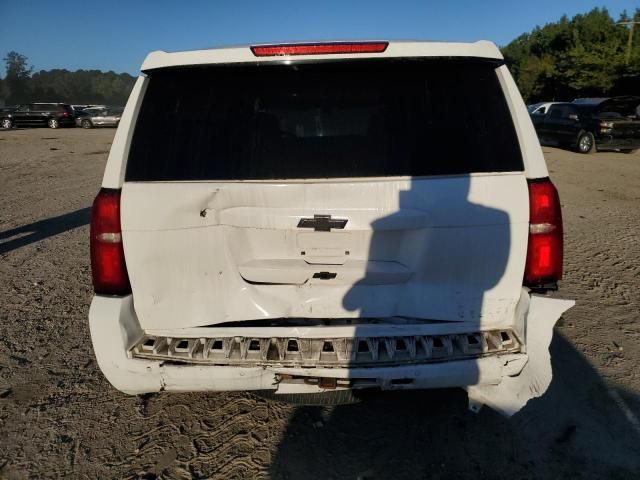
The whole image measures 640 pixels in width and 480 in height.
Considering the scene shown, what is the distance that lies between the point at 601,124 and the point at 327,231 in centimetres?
1774

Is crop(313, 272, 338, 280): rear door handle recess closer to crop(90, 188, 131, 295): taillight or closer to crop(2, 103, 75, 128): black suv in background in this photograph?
crop(90, 188, 131, 295): taillight

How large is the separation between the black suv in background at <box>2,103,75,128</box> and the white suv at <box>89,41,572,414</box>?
122 feet

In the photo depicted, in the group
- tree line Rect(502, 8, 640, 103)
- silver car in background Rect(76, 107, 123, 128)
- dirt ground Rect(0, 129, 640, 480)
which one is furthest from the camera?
tree line Rect(502, 8, 640, 103)

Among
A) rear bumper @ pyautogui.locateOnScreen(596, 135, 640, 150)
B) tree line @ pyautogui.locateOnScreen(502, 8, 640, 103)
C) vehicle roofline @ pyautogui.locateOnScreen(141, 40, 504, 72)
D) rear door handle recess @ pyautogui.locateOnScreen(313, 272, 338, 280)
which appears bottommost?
rear bumper @ pyautogui.locateOnScreen(596, 135, 640, 150)

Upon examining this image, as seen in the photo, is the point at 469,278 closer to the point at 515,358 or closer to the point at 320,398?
the point at 515,358

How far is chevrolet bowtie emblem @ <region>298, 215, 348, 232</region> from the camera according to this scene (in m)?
2.20

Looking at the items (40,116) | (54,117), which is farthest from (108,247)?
(40,116)

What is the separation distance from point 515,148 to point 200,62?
1530 mm

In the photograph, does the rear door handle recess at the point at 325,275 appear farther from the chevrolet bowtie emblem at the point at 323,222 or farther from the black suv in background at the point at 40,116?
the black suv in background at the point at 40,116

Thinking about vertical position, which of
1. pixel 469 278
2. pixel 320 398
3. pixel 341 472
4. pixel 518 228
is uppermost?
pixel 518 228

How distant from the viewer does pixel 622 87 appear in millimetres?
37875

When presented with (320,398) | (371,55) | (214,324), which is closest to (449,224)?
(371,55)

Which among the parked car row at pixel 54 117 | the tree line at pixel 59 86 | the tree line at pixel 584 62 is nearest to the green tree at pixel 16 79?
the tree line at pixel 59 86

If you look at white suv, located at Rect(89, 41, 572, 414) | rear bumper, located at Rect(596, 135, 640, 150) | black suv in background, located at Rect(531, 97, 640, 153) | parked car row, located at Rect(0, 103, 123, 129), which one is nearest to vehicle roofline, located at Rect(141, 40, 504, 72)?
white suv, located at Rect(89, 41, 572, 414)
